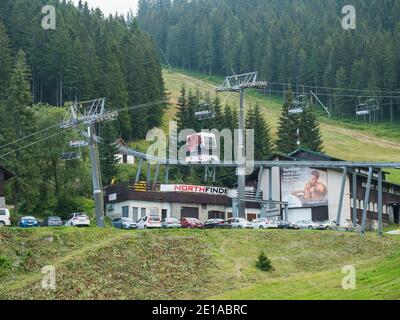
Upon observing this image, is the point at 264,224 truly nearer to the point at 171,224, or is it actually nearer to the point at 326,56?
the point at 171,224

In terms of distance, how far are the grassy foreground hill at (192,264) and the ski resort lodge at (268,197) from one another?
19.4 meters

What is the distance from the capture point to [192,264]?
1745 inches

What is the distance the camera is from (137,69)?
12675cm

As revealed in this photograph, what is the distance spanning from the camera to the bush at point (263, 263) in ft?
147

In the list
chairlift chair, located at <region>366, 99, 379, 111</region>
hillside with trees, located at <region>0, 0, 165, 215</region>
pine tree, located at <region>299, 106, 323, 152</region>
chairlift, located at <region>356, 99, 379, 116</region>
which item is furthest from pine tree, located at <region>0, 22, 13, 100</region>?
chairlift chair, located at <region>366, 99, 379, 111</region>

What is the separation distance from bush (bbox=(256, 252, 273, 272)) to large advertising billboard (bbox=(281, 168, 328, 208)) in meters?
31.5

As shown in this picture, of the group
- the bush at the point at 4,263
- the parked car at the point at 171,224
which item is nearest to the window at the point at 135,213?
the parked car at the point at 171,224

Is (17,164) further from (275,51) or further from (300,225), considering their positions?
(275,51)

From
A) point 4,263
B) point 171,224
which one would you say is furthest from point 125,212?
point 4,263

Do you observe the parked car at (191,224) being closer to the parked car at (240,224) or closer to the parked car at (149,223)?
the parked car at (149,223)

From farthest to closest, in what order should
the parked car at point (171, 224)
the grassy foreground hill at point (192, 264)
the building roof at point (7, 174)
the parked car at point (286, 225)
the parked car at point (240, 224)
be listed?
the building roof at point (7, 174)
the parked car at point (286, 225)
the parked car at point (240, 224)
the parked car at point (171, 224)
the grassy foreground hill at point (192, 264)

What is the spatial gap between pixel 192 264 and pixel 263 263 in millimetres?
4090

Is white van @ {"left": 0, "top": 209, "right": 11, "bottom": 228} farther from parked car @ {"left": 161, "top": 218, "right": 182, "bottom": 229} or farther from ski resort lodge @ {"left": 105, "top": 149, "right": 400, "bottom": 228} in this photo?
ski resort lodge @ {"left": 105, "top": 149, "right": 400, "bottom": 228}

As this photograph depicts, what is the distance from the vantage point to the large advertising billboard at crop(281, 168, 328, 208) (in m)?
76.0
